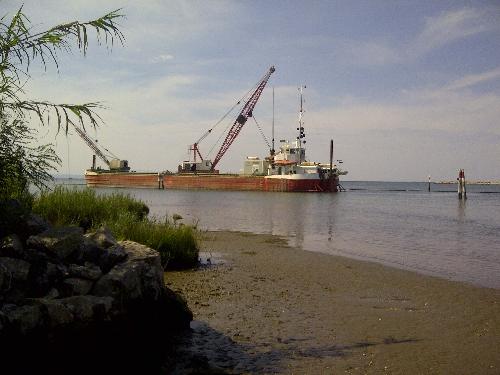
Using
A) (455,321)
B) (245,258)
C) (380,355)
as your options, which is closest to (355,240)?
(245,258)

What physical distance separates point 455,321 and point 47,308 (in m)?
5.59

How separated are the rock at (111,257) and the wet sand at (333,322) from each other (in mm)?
1255

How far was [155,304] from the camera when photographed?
17.1ft

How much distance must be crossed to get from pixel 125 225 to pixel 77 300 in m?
5.81

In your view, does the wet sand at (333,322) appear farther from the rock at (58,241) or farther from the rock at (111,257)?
the rock at (58,241)

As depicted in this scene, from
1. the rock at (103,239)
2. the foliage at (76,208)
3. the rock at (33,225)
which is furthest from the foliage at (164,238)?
the rock at (33,225)

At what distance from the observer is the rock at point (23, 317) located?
12.0 ft

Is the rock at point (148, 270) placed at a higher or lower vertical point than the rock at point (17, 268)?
lower

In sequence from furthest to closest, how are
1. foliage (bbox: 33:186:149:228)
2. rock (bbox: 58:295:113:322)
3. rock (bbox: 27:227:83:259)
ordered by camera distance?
foliage (bbox: 33:186:149:228)
rock (bbox: 27:227:83:259)
rock (bbox: 58:295:113:322)

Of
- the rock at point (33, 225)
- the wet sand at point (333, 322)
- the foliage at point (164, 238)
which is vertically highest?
the rock at point (33, 225)

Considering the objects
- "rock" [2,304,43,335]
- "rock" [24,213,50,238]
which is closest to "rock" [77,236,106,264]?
"rock" [24,213,50,238]

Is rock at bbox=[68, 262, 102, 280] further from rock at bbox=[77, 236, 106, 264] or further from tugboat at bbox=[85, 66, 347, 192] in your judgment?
tugboat at bbox=[85, 66, 347, 192]

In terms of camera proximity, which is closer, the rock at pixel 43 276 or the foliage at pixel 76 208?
the rock at pixel 43 276

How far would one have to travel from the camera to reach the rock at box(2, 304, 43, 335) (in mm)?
3652
